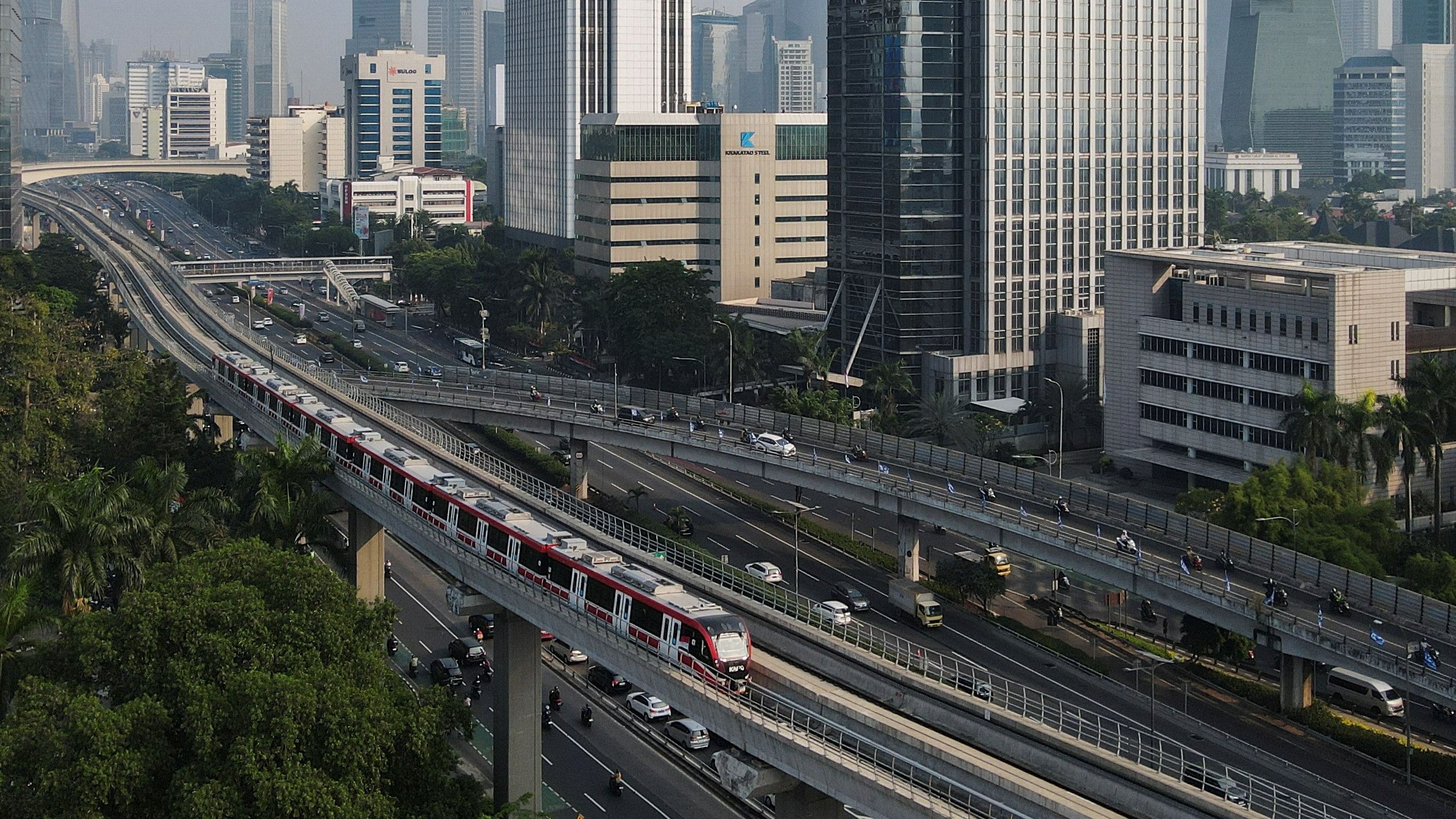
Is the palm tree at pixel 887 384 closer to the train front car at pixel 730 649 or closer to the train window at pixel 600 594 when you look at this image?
the train window at pixel 600 594

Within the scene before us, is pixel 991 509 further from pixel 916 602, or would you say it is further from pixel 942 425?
pixel 942 425

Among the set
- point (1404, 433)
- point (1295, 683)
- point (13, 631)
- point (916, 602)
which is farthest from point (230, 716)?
point (1404, 433)

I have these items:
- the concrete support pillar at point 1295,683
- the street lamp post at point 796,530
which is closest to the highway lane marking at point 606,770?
the street lamp post at point 796,530

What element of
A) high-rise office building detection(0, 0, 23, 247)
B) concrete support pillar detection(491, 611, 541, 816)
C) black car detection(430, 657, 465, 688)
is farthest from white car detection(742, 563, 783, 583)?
high-rise office building detection(0, 0, 23, 247)

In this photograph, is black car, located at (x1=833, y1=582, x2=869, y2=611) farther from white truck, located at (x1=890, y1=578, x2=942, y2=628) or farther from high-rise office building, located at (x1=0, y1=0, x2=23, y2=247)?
high-rise office building, located at (x1=0, y1=0, x2=23, y2=247)

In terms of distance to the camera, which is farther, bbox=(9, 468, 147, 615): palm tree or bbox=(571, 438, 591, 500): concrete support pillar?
bbox=(571, 438, 591, 500): concrete support pillar

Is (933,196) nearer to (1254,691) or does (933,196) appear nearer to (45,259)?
(1254,691)

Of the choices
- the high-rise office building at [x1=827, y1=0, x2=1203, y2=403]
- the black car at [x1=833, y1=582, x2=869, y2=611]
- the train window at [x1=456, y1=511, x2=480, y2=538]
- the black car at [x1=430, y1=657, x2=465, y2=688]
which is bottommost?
the black car at [x1=430, y1=657, x2=465, y2=688]
